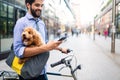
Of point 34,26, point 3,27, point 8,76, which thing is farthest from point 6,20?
point 34,26

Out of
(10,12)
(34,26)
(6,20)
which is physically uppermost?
(10,12)

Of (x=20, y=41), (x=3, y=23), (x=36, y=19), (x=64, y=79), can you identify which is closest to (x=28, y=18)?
(x=36, y=19)

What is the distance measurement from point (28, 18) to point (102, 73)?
789 centimetres

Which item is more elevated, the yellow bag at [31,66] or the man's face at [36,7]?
the man's face at [36,7]

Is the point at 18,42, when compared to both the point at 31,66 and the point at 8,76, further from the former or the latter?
the point at 8,76

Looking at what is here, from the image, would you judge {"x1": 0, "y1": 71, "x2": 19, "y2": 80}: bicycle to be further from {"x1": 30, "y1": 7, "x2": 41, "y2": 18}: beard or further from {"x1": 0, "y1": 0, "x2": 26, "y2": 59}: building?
{"x1": 0, "y1": 0, "x2": 26, "y2": 59}: building

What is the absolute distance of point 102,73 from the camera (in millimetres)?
10914

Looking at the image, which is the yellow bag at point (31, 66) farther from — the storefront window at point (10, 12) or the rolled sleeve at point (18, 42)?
the storefront window at point (10, 12)

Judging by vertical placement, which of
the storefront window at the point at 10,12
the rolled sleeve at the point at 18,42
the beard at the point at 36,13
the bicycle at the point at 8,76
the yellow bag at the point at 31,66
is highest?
the storefront window at the point at 10,12

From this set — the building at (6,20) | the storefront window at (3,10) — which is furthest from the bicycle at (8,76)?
the storefront window at (3,10)

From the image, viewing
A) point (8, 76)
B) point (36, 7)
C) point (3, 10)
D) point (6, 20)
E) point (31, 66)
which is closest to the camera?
point (31, 66)

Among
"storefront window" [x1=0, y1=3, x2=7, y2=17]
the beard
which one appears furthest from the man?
"storefront window" [x1=0, y1=3, x2=7, y2=17]

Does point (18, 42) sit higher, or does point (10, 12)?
point (10, 12)

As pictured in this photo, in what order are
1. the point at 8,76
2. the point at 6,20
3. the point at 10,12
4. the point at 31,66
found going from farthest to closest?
1. the point at 10,12
2. the point at 6,20
3. the point at 8,76
4. the point at 31,66
